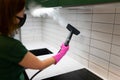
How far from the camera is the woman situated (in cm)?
62

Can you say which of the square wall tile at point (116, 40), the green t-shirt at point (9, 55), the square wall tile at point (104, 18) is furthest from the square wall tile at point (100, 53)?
the green t-shirt at point (9, 55)

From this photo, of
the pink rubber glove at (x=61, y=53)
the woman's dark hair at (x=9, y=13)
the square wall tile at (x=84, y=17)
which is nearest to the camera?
the woman's dark hair at (x=9, y=13)

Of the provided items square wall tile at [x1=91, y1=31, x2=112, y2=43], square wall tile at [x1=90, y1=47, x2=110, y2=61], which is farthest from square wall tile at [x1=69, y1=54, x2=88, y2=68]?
square wall tile at [x1=91, y1=31, x2=112, y2=43]

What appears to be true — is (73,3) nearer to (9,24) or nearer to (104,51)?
(9,24)

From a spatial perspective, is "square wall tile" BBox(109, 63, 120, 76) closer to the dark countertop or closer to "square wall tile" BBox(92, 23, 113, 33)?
the dark countertop

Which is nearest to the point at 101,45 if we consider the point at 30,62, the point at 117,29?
the point at 117,29

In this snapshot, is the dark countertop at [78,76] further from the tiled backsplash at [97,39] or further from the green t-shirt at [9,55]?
the green t-shirt at [9,55]

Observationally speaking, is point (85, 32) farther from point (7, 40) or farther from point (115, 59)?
point (7, 40)

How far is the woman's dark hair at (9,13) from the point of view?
60 centimetres

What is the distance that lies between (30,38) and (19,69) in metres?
1.54

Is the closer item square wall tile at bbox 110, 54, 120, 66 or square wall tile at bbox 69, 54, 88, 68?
square wall tile at bbox 110, 54, 120, 66

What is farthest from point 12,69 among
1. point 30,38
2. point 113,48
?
point 30,38

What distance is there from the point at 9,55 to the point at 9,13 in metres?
0.19

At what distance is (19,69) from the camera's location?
0.72 m
